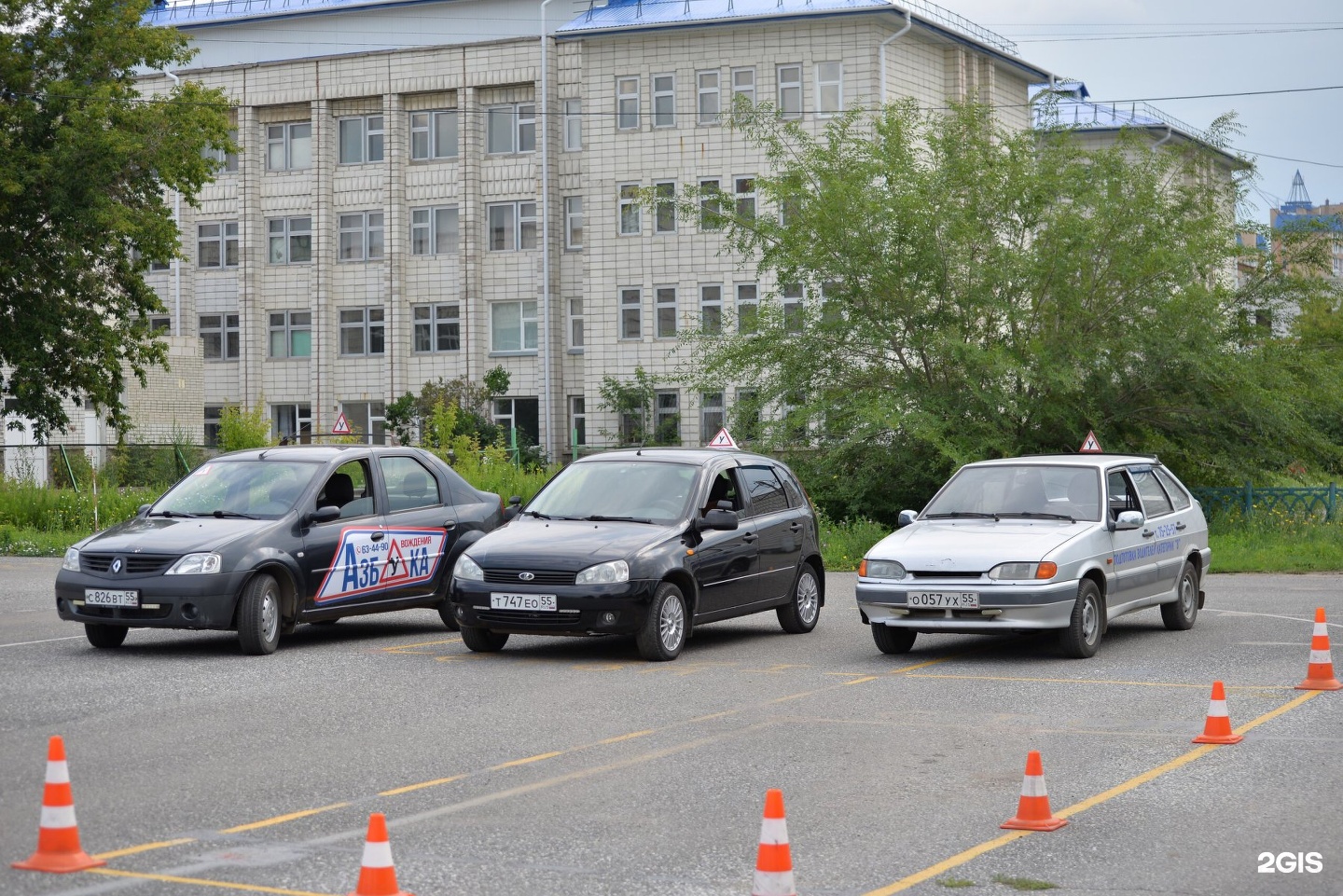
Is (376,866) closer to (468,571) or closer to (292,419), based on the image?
(468,571)

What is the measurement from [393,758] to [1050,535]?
6513 millimetres

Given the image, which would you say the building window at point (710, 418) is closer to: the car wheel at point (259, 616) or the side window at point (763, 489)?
the side window at point (763, 489)

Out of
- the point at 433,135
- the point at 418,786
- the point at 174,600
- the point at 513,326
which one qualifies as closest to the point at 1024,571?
the point at 418,786

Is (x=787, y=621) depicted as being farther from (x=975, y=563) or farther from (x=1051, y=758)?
(x=1051, y=758)

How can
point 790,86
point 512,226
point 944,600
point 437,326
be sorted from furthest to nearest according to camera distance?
point 437,326
point 512,226
point 790,86
point 944,600

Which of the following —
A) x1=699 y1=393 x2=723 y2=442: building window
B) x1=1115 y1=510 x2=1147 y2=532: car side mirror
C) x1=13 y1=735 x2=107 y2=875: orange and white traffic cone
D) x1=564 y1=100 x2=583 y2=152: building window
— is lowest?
x1=13 y1=735 x2=107 y2=875: orange and white traffic cone

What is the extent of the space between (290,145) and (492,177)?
8071mm

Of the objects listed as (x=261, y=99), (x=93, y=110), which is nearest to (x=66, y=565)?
(x=93, y=110)

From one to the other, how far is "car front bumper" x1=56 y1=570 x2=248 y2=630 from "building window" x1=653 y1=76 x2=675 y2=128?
1754 inches

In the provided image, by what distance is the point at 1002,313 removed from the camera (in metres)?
31.5

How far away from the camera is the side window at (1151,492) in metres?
15.8

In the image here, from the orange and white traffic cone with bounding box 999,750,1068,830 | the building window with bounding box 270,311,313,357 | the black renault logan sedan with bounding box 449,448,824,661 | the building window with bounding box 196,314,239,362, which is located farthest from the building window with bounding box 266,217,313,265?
the orange and white traffic cone with bounding box 999,750,1068,830

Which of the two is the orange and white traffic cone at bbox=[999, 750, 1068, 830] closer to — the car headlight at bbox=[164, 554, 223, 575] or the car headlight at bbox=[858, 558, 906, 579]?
the car headlight at bbox=[858, 558, 906, 579]

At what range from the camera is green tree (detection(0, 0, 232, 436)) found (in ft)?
108
